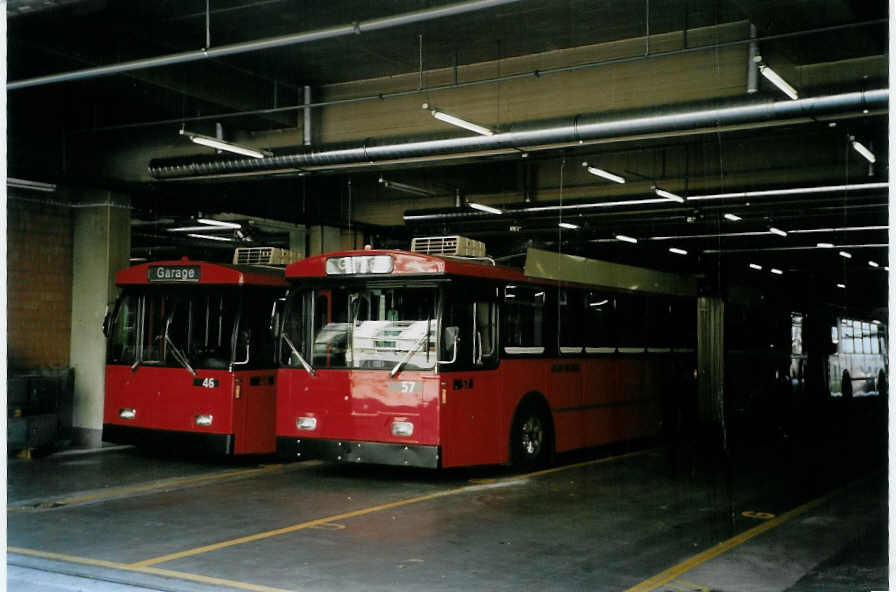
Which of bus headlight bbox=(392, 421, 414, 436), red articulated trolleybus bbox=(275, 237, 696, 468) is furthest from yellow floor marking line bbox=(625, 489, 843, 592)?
bus headlight bbox=(392, 421, 414, 436)

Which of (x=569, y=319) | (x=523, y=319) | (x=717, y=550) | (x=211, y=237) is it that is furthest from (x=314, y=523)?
(x=211, y=237)

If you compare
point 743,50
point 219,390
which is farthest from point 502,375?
point 743,50

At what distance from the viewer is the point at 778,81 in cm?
1132

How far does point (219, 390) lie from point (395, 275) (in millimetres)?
3605

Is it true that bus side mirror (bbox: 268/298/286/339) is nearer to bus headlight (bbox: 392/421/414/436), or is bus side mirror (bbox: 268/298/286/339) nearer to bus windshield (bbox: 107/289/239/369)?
bus windshield (bbox: 107/289/239/369)

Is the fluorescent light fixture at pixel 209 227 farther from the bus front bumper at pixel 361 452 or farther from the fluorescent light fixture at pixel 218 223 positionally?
the bus front bumper at pixel 361 452

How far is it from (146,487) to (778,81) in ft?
30.6

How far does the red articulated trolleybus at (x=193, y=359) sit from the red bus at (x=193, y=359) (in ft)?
0.05

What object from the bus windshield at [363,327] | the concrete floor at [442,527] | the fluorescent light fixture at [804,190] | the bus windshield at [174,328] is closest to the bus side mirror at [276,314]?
the bus windshield at [174,328]

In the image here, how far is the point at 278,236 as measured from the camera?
28406 millimetres

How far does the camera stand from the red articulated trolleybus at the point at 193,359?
1449cm

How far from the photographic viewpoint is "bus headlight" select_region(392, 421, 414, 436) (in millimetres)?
12500

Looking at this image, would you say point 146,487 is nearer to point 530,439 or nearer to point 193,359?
point 193,359

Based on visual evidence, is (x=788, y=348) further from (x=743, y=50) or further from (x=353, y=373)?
(x=353, y=373)
